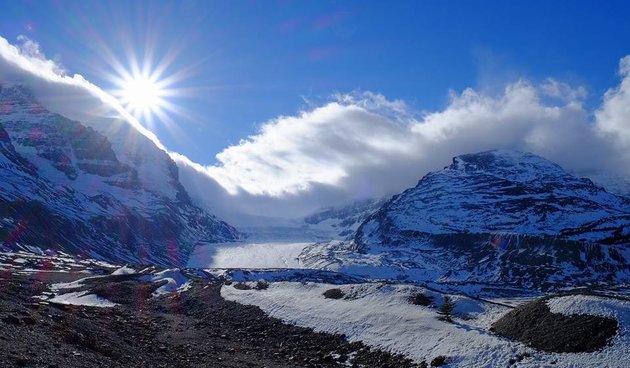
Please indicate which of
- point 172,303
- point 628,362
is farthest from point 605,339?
point 172,303

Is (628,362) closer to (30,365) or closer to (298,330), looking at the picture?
(298,330)

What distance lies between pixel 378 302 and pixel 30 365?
33708 millimetres

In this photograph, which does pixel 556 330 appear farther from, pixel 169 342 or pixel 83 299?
pixel 83 299

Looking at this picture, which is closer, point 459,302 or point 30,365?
point 30,365

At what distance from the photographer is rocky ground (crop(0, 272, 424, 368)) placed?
25656 mm

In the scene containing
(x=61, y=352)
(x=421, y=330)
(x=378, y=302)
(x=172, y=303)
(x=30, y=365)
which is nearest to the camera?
(x=30, y=365)

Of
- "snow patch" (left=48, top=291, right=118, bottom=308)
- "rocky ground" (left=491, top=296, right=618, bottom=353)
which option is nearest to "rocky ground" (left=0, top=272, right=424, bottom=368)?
"rocky ground" (left=491, top=296, right=618, bottom=353)

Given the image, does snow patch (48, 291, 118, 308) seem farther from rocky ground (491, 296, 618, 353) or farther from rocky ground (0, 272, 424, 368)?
rocky ground (491, 296, 618, 353)

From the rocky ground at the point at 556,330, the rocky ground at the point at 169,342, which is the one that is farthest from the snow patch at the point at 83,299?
the rocky ground at the point at 556,330

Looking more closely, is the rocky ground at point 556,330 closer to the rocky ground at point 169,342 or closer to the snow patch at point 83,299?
the rocky ground at point 169,342

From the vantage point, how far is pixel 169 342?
131 feet

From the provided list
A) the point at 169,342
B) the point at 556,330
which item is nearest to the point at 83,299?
the point at 169,342

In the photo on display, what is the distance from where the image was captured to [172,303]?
74375 millimetres

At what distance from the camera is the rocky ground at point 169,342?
25.7 meters
